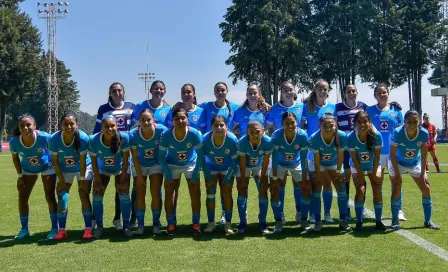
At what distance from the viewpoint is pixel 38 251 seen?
18.8 ft

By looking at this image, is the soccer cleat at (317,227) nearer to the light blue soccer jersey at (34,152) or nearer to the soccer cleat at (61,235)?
the soccer cleat at (61,235)

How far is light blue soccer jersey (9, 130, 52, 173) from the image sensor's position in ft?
21.2

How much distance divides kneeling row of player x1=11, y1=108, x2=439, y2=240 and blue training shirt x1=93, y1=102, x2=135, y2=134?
55cm

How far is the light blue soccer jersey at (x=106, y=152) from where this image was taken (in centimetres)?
637

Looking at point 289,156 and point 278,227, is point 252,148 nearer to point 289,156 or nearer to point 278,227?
point 289,156

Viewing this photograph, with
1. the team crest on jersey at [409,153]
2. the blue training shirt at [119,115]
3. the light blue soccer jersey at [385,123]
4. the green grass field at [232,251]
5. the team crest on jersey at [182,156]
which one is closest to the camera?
the green grass field at [232,251]

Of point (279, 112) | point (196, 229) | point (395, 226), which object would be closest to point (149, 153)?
point (196, 229)

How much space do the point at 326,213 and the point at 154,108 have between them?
2964 mm

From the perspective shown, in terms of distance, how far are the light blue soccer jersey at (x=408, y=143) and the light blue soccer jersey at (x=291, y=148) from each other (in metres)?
1.22

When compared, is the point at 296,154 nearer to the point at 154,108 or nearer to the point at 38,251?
the point at 154,108

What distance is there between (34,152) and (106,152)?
998mm

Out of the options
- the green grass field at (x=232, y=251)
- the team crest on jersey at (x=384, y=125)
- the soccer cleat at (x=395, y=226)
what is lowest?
the green grass field at (x=232, y=251)

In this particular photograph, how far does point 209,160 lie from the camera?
6.63 m

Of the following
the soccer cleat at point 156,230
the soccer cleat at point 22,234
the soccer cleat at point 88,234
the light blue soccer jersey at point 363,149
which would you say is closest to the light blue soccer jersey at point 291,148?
the light blue soccer jersey at point 363,149
